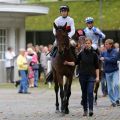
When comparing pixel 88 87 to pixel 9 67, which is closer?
pixel 88 87

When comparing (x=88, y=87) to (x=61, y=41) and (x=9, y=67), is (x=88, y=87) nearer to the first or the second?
(x=61, y=41)

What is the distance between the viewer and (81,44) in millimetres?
18828

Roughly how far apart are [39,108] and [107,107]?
7.05 ft

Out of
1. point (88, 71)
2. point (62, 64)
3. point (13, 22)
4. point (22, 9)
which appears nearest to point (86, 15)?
point (13, 22)

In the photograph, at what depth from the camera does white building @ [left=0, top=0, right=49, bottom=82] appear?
1428 inches

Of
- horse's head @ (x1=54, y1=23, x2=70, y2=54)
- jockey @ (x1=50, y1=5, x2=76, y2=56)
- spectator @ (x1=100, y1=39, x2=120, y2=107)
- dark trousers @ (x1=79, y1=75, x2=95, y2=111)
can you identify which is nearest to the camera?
dark trousers @ (x1=79, y1=75, x2=95, y2=111)

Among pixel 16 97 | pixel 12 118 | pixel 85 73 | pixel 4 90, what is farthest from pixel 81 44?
pixel 4 90

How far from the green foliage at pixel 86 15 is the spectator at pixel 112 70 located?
36410 mm

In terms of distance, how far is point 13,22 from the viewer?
37.6 metres

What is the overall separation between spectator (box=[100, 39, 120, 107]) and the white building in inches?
630

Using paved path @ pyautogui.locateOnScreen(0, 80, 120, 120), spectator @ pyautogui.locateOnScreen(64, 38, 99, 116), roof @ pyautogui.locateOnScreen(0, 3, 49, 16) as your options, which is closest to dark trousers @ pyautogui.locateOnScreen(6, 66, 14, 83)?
roof @ pyautogui.locateOnScreen(0, 3, 49, 16)

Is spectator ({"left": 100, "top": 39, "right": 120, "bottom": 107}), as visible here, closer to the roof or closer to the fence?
the roof

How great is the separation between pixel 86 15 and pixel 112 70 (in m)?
41.9

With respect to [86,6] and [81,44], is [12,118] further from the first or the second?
[86,6]
